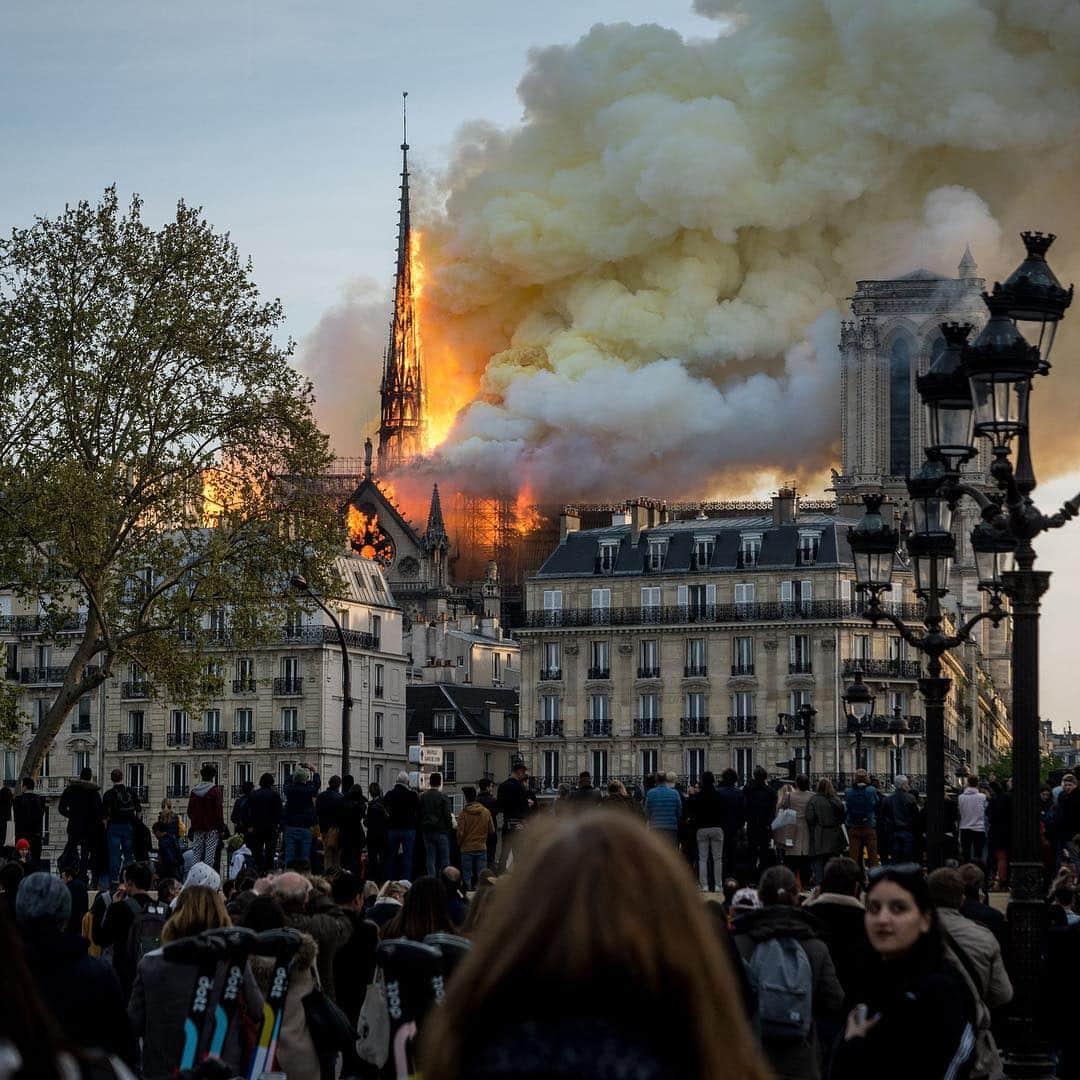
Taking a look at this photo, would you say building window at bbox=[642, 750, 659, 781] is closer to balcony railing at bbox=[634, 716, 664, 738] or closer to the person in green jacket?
balcony railing at bbox=[634, 716, 664, 738]

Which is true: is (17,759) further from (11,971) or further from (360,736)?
(11,971)

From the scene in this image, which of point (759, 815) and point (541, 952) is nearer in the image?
point (541, 952)

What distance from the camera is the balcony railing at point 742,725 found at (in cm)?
7999

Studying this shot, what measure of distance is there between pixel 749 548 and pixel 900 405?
36.6 m

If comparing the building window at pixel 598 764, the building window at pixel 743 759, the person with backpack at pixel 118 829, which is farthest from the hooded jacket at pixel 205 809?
the building window at pixel 598 764

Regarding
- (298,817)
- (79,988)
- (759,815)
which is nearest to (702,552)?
(759,815)

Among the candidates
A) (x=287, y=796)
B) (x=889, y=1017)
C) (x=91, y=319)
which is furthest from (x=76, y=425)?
(x=889, y=1017)

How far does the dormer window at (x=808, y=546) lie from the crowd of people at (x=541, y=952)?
172 feet

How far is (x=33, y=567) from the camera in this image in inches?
1714

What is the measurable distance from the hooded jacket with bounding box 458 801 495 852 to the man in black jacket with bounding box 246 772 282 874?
7.24ft

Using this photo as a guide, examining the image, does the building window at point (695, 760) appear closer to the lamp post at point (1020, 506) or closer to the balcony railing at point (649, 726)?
the balcony railing at point (649, 726)

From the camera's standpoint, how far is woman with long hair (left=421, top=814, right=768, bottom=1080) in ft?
15.1

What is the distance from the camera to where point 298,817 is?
28422 millimetres

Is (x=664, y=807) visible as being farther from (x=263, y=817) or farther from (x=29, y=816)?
(x=29, y=816)
